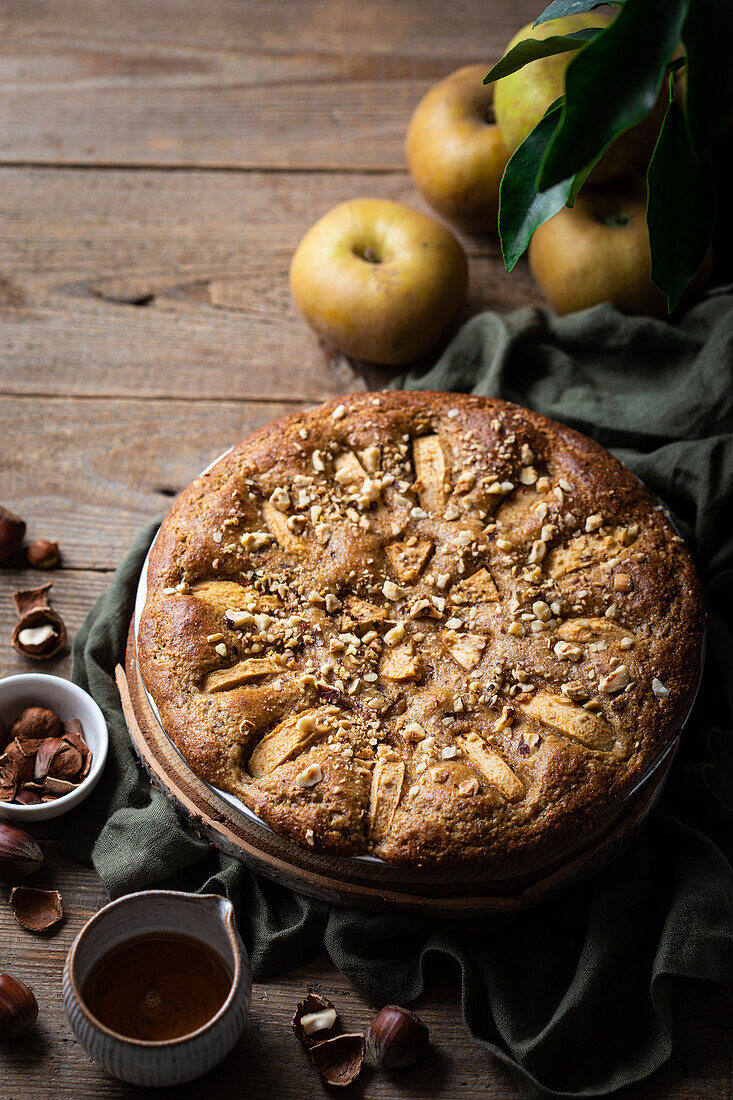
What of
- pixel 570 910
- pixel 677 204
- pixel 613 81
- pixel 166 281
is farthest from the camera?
pixel 166 281

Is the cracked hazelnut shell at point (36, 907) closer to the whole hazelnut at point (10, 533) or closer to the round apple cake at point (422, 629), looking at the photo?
the round apple cake at point (422, 629)

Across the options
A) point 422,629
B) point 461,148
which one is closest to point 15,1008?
point 422,629

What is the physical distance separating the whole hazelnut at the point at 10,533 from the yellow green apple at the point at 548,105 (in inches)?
44.2

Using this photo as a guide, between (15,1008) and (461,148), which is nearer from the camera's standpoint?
(15,1008)

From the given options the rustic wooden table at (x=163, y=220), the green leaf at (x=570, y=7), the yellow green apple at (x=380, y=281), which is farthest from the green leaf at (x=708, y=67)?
the rustic wooden table at (x=163, y=220)

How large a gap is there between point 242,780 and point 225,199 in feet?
4.58

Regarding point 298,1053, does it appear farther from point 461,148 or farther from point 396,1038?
point 461,148

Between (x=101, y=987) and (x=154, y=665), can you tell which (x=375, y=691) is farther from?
(x=101, y=987)

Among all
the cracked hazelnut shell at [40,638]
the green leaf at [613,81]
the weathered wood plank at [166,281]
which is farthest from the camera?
the weathered wood plank at [166,281]

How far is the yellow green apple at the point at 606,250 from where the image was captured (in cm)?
187

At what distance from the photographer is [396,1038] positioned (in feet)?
4.45

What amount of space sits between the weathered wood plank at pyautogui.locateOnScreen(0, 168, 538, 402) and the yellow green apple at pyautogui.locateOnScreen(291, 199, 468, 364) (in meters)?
0.15

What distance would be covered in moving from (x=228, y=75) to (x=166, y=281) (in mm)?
598

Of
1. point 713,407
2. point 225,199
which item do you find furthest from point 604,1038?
point 225,199
